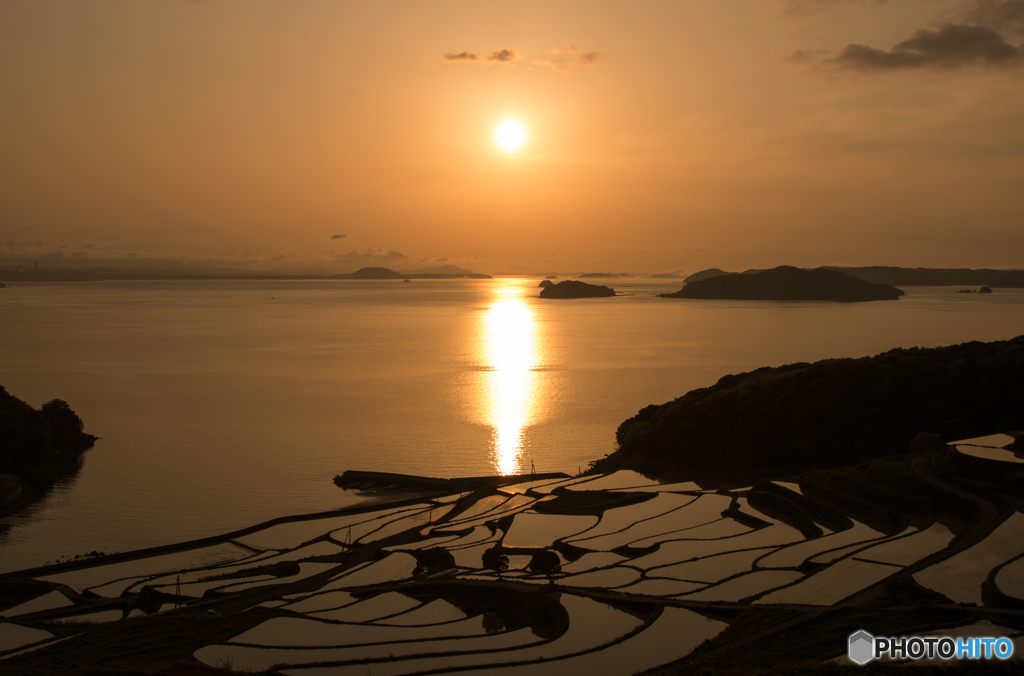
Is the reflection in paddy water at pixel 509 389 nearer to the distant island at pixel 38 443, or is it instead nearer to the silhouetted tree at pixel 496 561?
the silhouetted tree at pixel 496 561

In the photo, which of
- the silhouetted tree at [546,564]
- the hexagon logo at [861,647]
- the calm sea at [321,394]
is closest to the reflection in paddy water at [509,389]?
the calm sea at [321,394]

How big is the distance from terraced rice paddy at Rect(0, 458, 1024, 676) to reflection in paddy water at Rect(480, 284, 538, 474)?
14.9 metres

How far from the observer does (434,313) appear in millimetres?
183750

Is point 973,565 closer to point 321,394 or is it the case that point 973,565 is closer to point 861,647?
point 861,647

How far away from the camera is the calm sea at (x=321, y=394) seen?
1352 inches

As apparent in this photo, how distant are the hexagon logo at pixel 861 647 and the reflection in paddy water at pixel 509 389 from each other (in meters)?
26.7

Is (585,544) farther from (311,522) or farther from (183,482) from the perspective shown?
A: (183,482)

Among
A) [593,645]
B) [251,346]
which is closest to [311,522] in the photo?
[593,645]

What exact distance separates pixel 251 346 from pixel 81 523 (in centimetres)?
7354

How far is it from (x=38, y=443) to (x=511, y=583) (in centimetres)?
3549

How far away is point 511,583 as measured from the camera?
20219 millimetres

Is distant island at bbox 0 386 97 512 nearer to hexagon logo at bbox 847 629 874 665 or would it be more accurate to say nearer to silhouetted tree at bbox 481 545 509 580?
silhouetted tree at bbox 481 545 509 580

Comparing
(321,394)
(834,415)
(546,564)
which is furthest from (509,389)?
(546,564)

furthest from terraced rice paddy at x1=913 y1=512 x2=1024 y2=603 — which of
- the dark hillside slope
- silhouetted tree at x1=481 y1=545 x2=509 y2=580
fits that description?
the dark hillside slope
